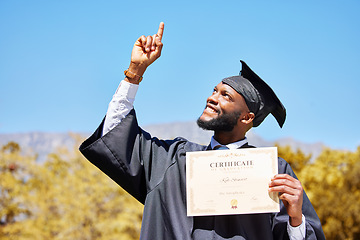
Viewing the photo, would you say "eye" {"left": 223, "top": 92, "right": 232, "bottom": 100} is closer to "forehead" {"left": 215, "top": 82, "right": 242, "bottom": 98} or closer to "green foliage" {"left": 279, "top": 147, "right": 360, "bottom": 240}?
"forehead" {"left": 215, "top": 82, "right": 242, "bottom": 98}

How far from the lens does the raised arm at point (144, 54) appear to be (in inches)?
113

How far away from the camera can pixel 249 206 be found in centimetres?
252

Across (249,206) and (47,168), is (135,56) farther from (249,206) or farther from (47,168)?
(47,168)

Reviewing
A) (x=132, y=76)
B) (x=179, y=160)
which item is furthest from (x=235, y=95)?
(x=132, y=76)

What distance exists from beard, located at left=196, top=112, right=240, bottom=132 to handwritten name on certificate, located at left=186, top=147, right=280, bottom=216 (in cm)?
32

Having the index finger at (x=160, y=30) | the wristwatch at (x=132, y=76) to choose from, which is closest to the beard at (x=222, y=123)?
the wristwatch at (x=132, y=76)

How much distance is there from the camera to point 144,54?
9.52 feet

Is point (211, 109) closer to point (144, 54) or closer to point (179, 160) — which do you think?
point (179, 160)

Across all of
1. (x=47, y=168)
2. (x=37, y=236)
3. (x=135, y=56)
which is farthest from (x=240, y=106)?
(x=47, y=168)

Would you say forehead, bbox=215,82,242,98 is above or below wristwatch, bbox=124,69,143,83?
below

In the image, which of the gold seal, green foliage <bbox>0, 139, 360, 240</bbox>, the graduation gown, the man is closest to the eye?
the man

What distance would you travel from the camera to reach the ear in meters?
3.01

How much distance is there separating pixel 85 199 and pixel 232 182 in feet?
43.2

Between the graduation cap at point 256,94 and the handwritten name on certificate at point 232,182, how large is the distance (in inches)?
21.3
